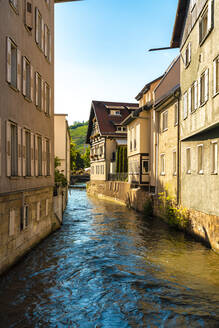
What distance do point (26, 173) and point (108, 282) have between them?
17.6 ft

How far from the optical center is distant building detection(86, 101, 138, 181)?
1748 inches

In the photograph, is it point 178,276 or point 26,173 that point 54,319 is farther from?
point 26,173

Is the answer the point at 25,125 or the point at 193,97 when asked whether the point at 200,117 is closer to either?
the point at 193,97

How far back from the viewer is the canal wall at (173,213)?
41.4ft

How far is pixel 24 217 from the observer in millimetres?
11289

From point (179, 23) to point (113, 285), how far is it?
1464cm

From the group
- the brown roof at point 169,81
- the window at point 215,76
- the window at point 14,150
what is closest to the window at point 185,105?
the brown roof at point 169,81

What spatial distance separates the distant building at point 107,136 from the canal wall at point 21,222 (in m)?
25.7

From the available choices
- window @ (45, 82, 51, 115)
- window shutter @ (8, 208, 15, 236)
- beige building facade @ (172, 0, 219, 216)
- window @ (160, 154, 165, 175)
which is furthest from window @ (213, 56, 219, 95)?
window @ (160, 154, 165, 175)

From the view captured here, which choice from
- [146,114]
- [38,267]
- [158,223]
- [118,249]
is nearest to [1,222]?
[38,267]

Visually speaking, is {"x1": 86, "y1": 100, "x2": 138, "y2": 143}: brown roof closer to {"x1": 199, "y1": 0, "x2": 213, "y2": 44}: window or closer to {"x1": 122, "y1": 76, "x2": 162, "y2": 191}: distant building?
{"x1": 122, "y1": 76, "x2": 162, "y2": 191}: distant building

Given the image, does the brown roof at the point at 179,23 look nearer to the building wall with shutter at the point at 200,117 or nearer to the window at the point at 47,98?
the building wall with shutter at the point at 200,117

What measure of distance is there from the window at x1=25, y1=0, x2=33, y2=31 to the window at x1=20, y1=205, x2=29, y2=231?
6.50 metres

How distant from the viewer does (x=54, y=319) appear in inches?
275
